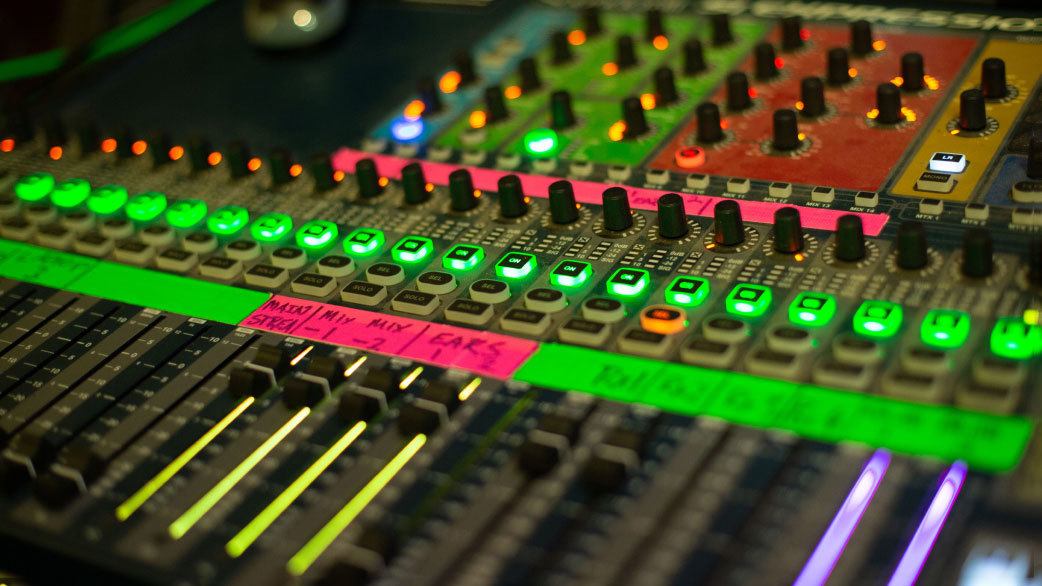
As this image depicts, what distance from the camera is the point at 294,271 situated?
217cm

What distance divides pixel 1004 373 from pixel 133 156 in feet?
6.48

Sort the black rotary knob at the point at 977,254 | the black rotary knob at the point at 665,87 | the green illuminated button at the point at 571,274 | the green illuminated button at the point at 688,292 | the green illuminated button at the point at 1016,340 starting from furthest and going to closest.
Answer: the black rotary knob at the point at 665,87 → the green illuminated button at the point at 571,274 → the green illuminated button at the point at 688,292 → the black rotary knob at the point at 977,254 → the green illuminated button at the point at 1016,340

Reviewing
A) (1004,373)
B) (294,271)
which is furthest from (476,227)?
(1004,373)

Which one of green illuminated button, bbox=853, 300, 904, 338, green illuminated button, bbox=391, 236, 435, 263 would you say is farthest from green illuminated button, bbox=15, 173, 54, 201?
green illuminated button, bbox=853, 300, 904, 338

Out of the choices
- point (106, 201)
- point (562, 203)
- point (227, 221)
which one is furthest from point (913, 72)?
point (106, 201)

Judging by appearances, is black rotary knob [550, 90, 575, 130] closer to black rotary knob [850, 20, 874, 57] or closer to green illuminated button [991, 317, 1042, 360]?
black rotary knob [850, 20, 874, 57]

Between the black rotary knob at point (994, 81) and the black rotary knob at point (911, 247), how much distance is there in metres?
0.59

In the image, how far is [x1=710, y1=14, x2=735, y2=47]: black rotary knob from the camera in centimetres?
269

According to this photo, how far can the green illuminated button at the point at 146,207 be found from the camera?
8.02 ft

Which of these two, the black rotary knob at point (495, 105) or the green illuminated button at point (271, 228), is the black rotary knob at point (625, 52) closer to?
the black rotary knob at point (495, 105)

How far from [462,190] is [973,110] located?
3.12ft

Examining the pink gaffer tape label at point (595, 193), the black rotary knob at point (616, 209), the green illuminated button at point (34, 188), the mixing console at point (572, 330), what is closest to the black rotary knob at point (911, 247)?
the mixing console at point (572, 330)

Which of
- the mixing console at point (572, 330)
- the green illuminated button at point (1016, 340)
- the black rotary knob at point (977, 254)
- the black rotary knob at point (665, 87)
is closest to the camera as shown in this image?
the mixing console at point (572, 330)

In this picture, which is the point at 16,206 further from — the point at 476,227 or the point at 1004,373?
the point at 1004,373
